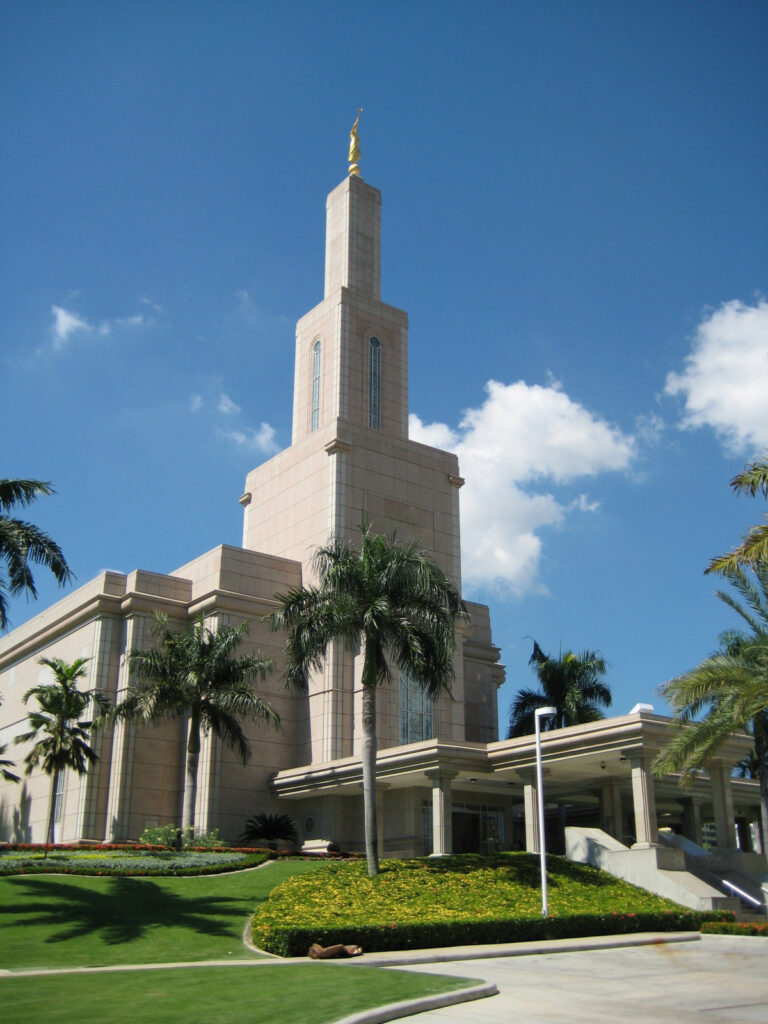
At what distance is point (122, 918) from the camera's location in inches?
853

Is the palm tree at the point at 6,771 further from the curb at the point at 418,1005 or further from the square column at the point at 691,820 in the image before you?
the curb at the point at 418,1005

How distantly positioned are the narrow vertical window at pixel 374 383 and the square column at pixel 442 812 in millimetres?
20889

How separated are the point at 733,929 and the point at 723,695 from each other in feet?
18.3

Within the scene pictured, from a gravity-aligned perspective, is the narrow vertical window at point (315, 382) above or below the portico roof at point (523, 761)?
above

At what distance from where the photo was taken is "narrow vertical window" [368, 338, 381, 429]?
166ft

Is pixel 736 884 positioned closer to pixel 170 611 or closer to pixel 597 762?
pixel 597 762

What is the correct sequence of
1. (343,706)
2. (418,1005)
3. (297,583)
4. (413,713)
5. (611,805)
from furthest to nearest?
(297,583)
(413,713)
(343,706)
(611,805)
(418,1005)

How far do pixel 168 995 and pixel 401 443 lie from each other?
122 feet

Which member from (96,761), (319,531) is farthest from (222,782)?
(319,531)

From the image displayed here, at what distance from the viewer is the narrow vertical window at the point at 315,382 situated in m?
50.8

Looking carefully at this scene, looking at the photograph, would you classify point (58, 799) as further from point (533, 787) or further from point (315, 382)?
point (315, 382)

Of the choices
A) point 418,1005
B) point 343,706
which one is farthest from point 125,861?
point 418,1005

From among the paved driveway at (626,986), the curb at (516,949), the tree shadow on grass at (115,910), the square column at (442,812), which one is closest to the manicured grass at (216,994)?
the paved driveway at (626,986)

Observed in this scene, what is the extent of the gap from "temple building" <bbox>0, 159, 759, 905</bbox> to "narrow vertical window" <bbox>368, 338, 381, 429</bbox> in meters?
0.09
